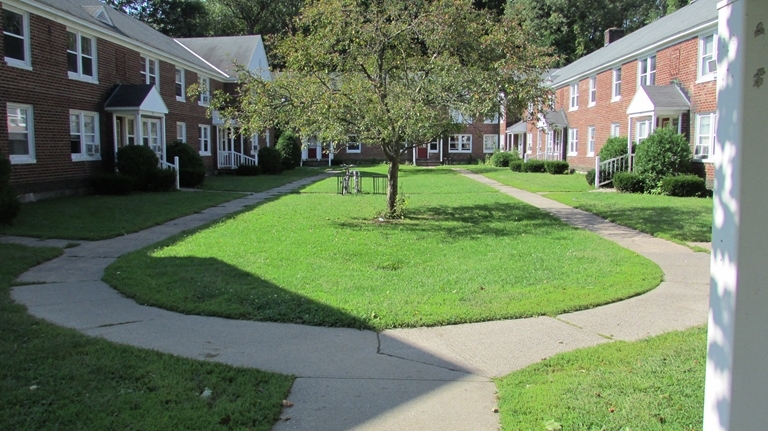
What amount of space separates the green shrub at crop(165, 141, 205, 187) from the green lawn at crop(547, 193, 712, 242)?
1409cm

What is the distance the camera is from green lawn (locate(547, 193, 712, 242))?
11898mm

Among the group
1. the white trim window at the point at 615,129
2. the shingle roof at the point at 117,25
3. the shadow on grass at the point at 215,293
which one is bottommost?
the shadow on grass at the point at 215,293

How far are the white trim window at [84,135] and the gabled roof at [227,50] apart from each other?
1382 cm

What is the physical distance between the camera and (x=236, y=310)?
20.7 ft

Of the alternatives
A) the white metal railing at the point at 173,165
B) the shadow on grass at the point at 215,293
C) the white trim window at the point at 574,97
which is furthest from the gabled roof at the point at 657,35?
the white metal railing at the point at 173,165

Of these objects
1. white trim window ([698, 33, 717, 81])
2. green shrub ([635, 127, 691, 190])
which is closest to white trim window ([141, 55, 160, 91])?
green shrub ([635, 127, 691, 190])

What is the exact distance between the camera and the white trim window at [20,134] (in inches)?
658

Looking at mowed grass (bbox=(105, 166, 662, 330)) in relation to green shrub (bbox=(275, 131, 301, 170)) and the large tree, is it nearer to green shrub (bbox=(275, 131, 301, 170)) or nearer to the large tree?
the large tree

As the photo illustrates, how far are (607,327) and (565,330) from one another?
0.46 m

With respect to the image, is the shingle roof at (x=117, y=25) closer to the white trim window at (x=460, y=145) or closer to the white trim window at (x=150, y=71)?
the white trim window at (x=150, y=71)

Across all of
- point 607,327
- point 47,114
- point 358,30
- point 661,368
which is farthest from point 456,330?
point 47,114

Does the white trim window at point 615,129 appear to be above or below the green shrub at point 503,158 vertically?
above

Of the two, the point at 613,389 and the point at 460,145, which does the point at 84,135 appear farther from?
the point at 460,145

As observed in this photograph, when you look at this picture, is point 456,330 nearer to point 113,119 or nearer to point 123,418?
point 123,418
